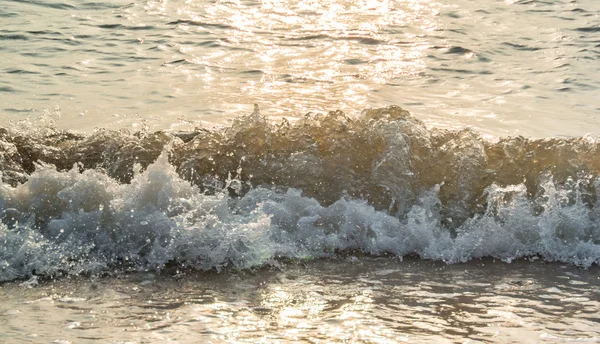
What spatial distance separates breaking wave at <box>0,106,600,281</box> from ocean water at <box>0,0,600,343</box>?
0.05 feet

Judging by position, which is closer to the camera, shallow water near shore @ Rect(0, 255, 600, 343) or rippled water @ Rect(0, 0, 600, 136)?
shallow water near shore @ Rect(0, 255, 600, 343)

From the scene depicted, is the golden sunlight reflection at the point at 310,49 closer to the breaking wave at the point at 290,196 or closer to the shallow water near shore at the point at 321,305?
the breaking wave at the point at 290,196

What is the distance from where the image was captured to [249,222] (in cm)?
522

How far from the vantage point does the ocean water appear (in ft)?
13.5

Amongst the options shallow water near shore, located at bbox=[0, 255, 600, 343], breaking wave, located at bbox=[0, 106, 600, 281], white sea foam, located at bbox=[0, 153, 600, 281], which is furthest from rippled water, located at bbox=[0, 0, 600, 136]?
shallow water near shore, located at bbox=[0, 255, 600, 343]

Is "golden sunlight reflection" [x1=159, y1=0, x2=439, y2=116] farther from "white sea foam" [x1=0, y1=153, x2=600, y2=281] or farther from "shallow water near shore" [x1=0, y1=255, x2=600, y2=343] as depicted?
"shallow water near shore" [x1=0, y1=255, x2=600, y2=343]

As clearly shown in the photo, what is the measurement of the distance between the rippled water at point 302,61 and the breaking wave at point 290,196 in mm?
1591

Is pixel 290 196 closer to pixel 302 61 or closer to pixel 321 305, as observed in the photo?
pixel 321 305

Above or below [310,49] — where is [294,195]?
below

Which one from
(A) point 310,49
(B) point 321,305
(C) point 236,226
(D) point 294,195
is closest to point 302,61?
(A) point 310,49

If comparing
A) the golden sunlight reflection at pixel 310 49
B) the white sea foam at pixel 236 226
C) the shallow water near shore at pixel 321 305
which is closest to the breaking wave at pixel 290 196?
the white sea foam at pixel 236 226

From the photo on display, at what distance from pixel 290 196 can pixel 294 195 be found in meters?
0.03

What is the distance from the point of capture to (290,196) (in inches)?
221


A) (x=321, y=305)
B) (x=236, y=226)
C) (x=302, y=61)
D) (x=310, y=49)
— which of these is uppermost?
(x=310, y=49)
